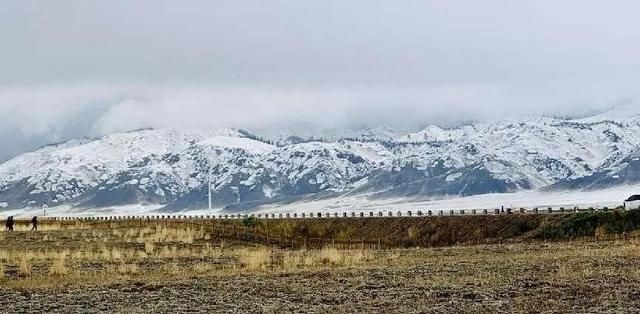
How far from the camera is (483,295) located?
23828mm

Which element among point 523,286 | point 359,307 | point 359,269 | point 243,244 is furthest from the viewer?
point 243,244

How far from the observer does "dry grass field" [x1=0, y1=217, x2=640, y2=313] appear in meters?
22.9

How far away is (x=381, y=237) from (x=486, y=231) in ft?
44.4

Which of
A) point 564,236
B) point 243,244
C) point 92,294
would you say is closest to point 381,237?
point 564,236

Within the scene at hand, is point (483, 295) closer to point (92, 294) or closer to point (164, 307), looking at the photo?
point (164, 307)

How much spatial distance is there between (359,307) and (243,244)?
36175mm

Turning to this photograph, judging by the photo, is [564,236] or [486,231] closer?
[564,236]

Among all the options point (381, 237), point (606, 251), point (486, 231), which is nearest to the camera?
point (606, 251)

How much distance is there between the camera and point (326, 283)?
27.9 m

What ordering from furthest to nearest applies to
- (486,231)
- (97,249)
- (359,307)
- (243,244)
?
(486,231) → (243,244) → (97,249) → (359,307)

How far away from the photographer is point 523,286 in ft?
82.4

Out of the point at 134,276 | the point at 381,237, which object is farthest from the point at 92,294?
the point at 381,237

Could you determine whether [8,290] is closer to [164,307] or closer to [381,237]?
[164,307]

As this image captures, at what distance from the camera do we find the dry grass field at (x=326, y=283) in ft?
75.0
